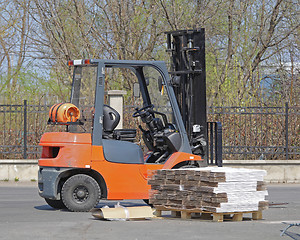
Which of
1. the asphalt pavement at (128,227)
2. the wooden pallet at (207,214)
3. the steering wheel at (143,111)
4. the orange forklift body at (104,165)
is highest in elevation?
the steering wheel at (143,111)

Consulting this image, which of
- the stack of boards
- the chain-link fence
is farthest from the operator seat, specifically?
the chain-link fence

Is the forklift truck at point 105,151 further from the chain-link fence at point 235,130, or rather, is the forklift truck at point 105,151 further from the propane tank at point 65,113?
the chain-link fence at point 235,130

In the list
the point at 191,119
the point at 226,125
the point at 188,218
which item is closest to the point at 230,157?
the point at 226,125

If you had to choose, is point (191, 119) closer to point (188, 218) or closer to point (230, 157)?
point (188, 218)

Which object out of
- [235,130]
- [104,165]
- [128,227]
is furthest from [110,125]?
[235,130]

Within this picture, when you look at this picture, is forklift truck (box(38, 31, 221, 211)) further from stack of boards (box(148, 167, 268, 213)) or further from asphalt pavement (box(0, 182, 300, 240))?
stack of boards (box(148, 167, 268, 213))

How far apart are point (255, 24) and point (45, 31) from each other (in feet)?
26.7

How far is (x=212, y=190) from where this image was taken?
10.6m

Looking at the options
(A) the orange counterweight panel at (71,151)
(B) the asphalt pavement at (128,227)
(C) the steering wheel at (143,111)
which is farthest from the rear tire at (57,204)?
(C) the steering wheel at (143,111)

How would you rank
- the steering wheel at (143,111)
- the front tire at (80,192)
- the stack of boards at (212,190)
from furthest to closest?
the steering wheel at (143,111) → the front tire at (80,192) → the stack of boards at (212,190)

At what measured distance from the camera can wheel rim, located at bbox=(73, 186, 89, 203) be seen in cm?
1225

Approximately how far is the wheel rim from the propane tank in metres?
1.24

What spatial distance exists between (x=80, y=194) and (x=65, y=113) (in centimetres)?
147

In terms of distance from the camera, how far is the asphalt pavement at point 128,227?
9.36m
